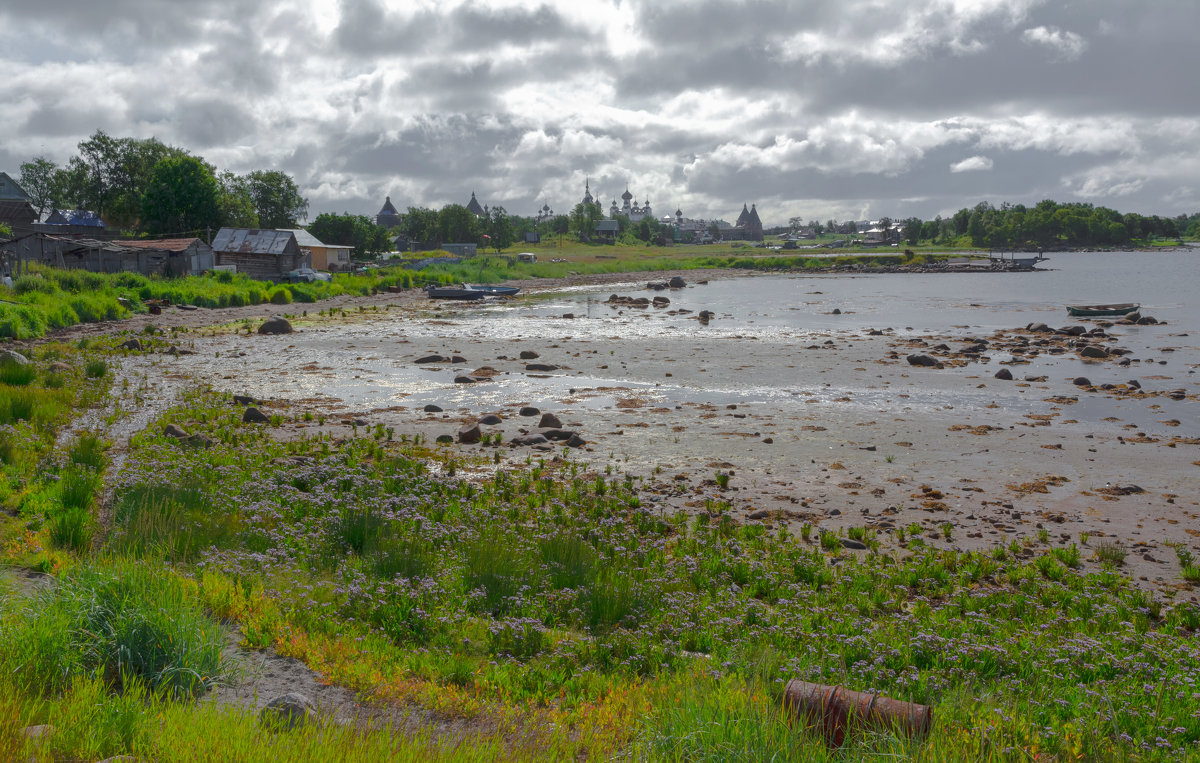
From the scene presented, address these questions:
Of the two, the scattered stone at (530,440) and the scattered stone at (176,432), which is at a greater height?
the scattered stone at (176,432)

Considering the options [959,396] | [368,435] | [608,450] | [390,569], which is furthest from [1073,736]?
[959,396]

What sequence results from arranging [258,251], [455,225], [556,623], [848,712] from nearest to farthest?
[848,712] < [556,623] < [258,251] < [455,225]

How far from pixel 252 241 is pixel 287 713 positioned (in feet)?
247

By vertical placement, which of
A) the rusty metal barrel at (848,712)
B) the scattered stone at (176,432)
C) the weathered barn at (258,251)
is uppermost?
the weathered barn at (258,251)

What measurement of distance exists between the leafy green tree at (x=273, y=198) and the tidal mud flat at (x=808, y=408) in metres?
65.3

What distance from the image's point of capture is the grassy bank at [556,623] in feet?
18.8

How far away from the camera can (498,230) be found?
480ft

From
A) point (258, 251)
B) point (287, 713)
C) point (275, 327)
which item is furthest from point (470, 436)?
point (258, 251)

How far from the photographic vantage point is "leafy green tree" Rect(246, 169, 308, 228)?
107938 mm

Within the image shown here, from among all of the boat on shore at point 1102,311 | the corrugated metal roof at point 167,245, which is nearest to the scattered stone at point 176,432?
the corrugated metal roof at point 167,245

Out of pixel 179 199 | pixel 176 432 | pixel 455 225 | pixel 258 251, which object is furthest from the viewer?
pixel 455 225

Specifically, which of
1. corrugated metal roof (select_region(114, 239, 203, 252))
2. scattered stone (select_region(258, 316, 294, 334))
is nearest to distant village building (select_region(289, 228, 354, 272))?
corrugated metal roof (select_region(114, 239, 203, 252))

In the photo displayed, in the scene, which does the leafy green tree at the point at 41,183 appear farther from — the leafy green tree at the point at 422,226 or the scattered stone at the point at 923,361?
the scattered stone at the point at 923,361

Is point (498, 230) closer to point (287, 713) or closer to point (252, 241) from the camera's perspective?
point (252, 241)
